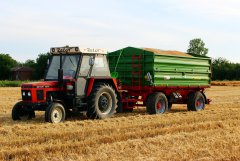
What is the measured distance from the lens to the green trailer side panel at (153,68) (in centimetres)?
1333

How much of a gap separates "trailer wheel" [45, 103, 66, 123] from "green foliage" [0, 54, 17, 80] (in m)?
74.8

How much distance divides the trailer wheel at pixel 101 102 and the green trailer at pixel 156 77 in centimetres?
66

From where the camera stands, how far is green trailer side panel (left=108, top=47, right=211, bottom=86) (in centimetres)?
1333

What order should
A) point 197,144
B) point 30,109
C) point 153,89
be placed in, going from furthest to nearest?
1. point 153,89
2. point 30,109
3. point 197,144

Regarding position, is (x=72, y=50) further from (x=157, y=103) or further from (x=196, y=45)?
(x=196, y=45)

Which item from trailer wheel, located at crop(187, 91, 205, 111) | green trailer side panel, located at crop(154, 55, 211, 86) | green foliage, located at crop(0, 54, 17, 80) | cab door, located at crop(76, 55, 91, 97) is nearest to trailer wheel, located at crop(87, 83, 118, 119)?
cab door, located at crop(76, 55, 91, 97)

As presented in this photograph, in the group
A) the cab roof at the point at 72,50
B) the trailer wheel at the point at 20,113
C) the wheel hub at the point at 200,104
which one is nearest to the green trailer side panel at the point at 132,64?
the cab roof at the point at 72,50

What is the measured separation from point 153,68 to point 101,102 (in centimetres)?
240

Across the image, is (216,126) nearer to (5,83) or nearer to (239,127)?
(239,127)

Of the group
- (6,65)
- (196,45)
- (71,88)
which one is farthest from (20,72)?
(71,88)

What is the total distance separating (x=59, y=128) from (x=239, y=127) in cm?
428

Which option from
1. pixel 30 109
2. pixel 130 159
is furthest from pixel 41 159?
pixel 30 109

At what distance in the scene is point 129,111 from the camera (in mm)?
14391

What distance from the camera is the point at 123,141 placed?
779cm
